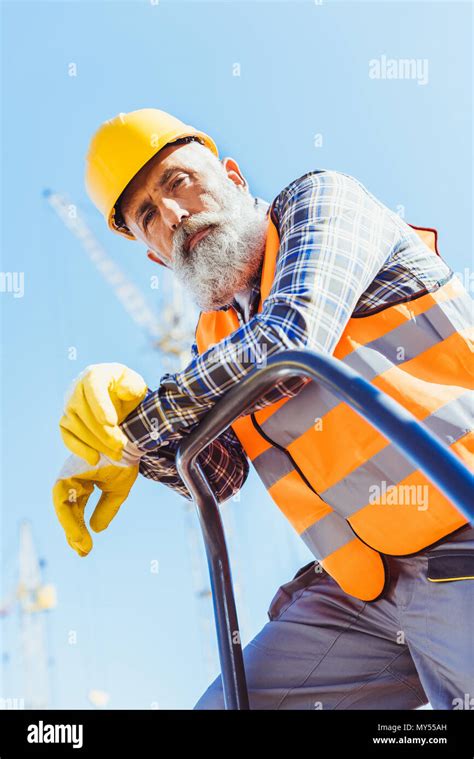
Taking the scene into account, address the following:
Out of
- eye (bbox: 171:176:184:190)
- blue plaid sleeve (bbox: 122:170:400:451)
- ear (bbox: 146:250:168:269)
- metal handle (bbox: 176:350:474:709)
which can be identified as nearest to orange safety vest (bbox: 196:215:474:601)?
blue plaid sleeve (bbox: 122:170:400:451)

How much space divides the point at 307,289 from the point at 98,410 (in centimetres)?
53

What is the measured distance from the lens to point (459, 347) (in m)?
1.90

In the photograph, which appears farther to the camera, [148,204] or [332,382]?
[148,204]

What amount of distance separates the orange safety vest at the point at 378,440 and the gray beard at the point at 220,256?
14.6 inches

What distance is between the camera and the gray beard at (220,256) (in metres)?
2.44

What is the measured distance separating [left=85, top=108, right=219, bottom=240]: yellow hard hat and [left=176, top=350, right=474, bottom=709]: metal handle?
1.15 metres

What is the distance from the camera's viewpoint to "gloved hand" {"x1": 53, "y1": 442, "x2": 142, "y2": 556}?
6.42ft

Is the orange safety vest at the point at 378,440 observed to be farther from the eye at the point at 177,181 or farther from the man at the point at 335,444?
the eye at the point at 177,181
